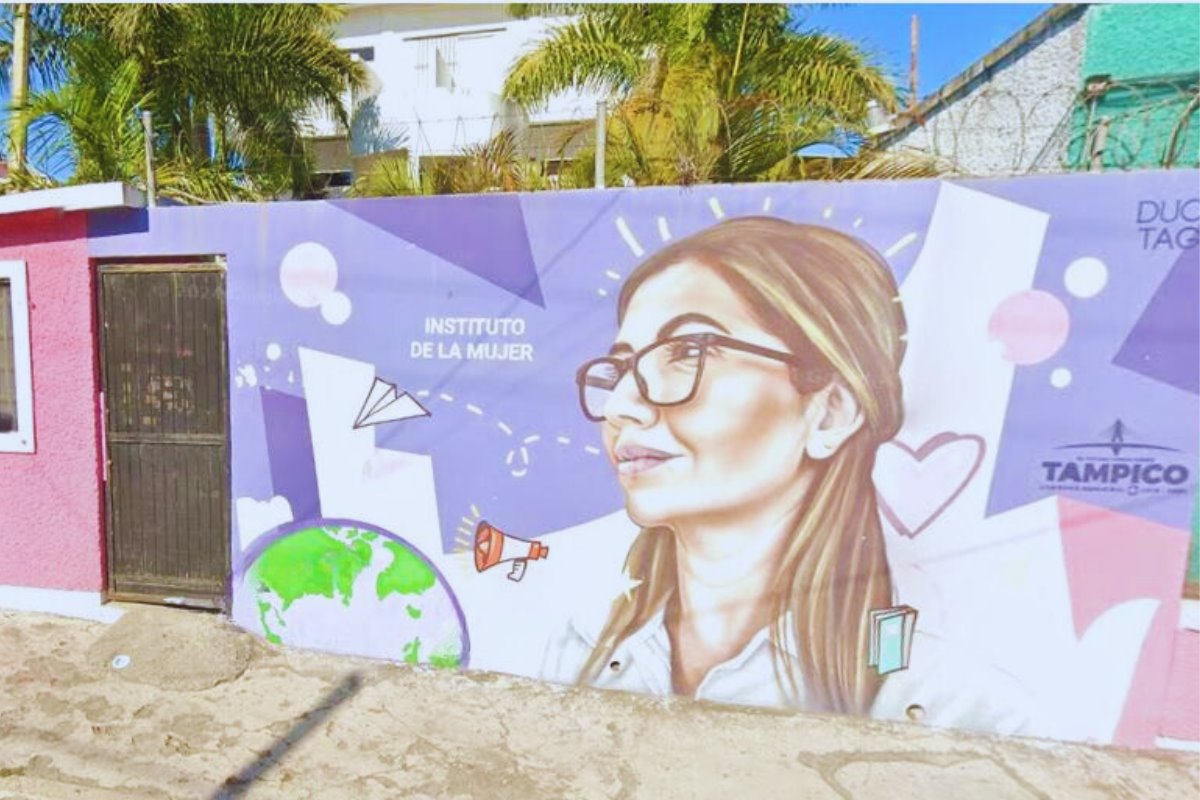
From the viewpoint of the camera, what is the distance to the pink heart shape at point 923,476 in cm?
285

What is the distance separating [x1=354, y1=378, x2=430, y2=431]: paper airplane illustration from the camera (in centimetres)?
334

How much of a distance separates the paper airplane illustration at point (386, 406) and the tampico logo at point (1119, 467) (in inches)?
113

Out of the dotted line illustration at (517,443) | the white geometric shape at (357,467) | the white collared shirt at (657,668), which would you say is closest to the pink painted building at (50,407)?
the white geometric shape at (357,467)

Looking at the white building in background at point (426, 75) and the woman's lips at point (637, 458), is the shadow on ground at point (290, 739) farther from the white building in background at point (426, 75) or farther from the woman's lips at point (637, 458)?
the white building in background at point (426, 75)

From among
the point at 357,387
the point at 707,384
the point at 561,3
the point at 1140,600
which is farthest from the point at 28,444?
the point at 561,3

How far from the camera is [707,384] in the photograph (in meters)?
2.98

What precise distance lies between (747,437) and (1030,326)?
123 centimetres

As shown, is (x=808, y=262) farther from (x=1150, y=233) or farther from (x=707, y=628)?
(x=707, y=628)

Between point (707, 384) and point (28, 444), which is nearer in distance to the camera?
point (707, 384)

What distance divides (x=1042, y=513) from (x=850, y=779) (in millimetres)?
1351

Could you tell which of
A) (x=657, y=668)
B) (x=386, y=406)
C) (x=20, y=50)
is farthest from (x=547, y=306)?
(x=20, y=50)

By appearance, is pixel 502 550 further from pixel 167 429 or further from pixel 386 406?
pixel 167 429

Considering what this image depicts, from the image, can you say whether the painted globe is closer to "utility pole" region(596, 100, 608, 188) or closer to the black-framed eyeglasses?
the black-framed eyeglasses

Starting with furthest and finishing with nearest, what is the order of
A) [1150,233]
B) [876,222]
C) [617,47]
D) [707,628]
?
[617,47], [707,628], [876,222], [1150,233]
